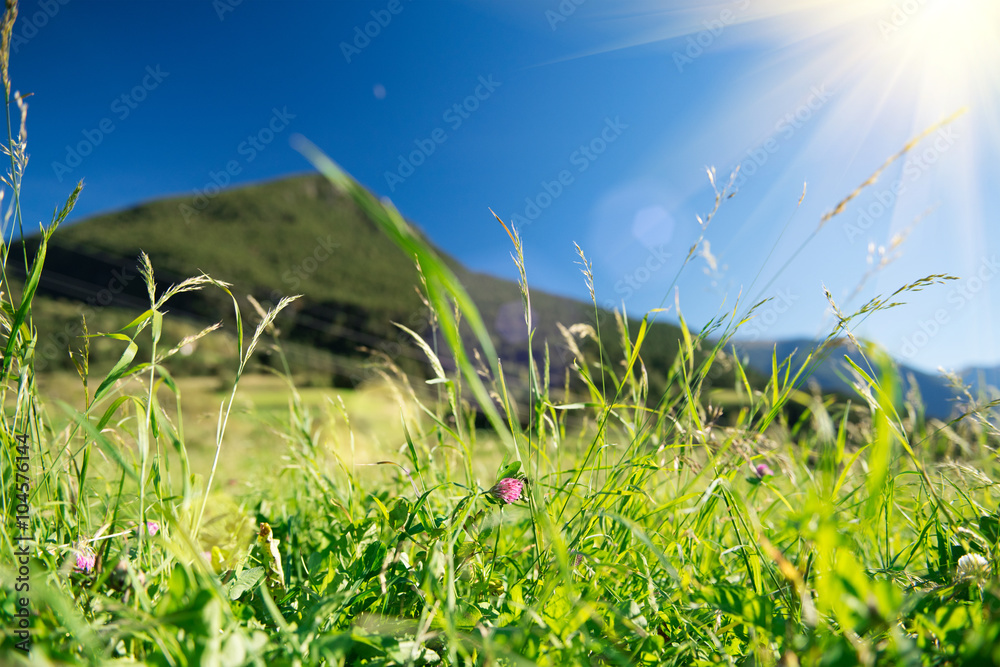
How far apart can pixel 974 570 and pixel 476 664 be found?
2.18ft

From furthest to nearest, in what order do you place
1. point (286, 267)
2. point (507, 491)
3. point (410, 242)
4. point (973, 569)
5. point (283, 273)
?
1. point (286, 267)
2. point (283, 273)
3. point (507, 491)
4. point (973, 569)
5. point (410, 242)

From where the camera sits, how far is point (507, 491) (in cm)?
77

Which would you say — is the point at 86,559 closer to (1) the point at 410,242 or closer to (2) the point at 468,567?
A: (2) the point at 468,567

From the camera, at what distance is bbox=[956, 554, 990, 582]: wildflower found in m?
0.57

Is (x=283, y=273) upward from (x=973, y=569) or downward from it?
upward

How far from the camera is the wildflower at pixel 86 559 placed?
68 centimetres

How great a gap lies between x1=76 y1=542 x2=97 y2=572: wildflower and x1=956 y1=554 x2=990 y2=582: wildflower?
1.19 meters

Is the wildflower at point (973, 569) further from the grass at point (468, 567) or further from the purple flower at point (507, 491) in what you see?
the purple flower at point (507, 491)

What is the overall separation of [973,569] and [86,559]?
1264 mm

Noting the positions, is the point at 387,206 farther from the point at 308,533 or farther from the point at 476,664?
the point at 308,533

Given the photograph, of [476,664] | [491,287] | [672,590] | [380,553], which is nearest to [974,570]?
[672,590]

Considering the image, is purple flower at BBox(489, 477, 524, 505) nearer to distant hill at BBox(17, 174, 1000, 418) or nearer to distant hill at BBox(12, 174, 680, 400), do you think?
distant hill at BBox(12, 174, 680, 400)
